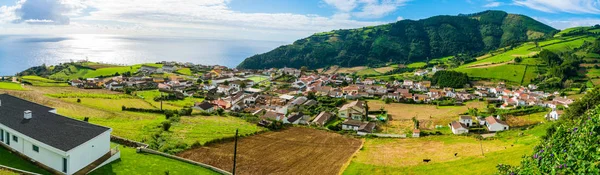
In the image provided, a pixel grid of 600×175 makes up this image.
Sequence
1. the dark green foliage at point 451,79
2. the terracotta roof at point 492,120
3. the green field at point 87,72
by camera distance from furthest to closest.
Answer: the green field at point 87,72 < the dark green foliage at point 451,79 < the terracotta roof at point 492,120

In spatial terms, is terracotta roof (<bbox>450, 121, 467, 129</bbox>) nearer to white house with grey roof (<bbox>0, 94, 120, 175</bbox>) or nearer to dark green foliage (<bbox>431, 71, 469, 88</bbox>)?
white house with grey roof (<bbox>0, 94, 120, 175</bbox>)

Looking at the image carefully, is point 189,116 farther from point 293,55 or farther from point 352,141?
point 293,55

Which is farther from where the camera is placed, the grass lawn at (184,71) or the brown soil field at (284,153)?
the grass lawn at (184,71)

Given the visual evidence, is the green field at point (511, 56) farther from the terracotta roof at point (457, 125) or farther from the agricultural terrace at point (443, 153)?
the agricultural terrace at point (443, 153)

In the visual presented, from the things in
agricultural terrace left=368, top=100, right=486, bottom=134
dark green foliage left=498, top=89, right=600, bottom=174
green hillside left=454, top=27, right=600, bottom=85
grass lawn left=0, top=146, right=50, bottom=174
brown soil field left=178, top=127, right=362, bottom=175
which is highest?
green hillside left=454, top=27, right=600, bottom=85

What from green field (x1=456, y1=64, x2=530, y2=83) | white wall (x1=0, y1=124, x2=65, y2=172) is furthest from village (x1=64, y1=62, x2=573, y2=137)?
white wall (x1=0, y1=124, x2=65, y2=172)

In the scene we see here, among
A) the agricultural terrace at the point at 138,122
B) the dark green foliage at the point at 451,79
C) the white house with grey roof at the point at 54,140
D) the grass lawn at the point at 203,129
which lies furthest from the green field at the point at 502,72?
the white house with grey roof at the point at 54,140

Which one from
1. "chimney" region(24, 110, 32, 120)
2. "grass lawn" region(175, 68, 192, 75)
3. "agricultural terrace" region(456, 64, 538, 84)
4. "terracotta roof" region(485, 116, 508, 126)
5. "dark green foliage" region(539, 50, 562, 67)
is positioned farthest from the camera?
"grass lawn" region(175, 68, 192, 75)
